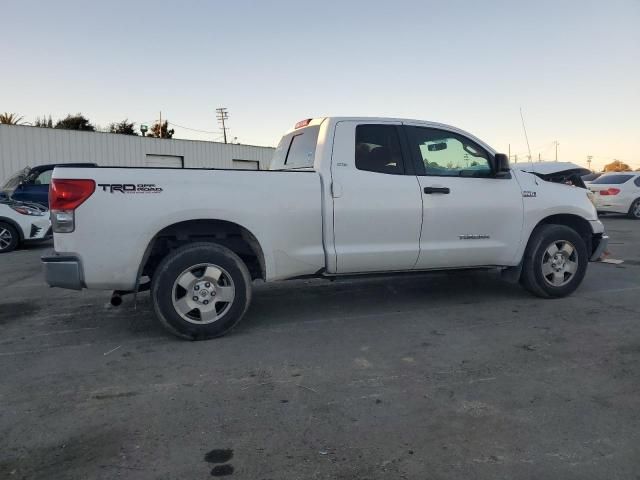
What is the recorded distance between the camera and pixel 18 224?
34.9 ft

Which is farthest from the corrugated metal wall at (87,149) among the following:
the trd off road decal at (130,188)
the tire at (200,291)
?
the trd off road decal at (130,188)

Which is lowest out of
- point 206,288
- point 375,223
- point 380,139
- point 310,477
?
point 310,477

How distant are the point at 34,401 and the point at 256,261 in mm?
2229

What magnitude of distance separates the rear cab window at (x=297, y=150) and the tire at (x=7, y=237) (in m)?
7.27

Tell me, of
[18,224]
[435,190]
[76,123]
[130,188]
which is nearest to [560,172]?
[435,190]

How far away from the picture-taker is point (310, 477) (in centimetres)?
238

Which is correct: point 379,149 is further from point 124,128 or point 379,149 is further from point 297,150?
point 124,128

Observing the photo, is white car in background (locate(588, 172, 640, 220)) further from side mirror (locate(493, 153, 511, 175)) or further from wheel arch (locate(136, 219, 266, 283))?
wheel arch (locate(136, 219, 266, 283))

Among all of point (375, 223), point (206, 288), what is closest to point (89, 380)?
point (206, 288)

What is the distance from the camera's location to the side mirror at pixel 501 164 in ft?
17.1

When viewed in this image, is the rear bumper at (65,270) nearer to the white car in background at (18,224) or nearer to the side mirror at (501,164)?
the side mirror at (501,164)

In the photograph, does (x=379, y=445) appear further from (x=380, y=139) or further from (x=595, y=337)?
(x=380, y=139)

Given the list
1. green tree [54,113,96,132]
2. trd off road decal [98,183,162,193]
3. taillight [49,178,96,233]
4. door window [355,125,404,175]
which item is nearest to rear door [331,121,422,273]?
door window [355,125,404,175]

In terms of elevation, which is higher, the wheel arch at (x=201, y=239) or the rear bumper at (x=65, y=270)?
the wheel arch at (x=201, y=239)
